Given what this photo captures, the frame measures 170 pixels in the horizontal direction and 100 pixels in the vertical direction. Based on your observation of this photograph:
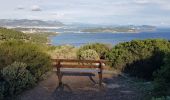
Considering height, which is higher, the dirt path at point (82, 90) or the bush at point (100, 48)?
the bush at point (100, 48)

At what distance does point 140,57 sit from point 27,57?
518 cm

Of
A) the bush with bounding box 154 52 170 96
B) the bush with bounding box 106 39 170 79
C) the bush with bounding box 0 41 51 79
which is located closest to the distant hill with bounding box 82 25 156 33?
the bush with bounding box 106 39 170 79

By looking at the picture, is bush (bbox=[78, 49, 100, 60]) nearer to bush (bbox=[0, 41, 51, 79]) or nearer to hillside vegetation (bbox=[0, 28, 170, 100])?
hillside vegetation (bbox=[0, 28, 170, 100])

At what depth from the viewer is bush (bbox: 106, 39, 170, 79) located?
17891mm

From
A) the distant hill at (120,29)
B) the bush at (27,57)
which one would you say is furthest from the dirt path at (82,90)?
the distant hill at (120,29)

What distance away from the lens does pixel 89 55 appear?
2217 centimetres

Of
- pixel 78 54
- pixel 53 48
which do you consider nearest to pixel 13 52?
pixel 78 54

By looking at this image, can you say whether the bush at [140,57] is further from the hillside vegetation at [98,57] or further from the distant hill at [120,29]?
the distant hill at [120,29]

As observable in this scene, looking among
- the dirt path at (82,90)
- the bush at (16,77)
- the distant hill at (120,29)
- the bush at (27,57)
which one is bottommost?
the distant hill at (120,29)

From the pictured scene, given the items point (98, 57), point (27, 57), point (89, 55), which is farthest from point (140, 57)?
point (27, 57)

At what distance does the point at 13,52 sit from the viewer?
16.0m

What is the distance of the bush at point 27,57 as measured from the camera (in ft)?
50.9

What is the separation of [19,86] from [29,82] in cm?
60

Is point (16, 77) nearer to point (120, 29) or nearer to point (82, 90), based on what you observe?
point (82, 90)
